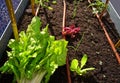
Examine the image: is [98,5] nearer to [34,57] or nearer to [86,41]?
[86,41]

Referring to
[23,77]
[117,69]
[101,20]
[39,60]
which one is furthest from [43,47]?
[101,20]

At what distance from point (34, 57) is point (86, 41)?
2.73 feet

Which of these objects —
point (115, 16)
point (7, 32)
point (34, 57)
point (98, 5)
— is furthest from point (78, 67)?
point (98, 5)

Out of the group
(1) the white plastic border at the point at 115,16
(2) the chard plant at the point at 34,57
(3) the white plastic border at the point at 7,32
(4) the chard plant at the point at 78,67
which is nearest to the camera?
(2) the chard plant at the point at 34,57

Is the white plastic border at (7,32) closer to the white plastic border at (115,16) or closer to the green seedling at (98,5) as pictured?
the green seedling at (98,5)

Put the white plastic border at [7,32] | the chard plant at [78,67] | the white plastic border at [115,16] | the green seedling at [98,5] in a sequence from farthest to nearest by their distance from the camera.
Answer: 1. the green seedling at [98,5]
2. the white plastic border at [115,16]
3. the white plastic border at [7,32]
4. the chard plant at [78,67]

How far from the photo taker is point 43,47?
6.35ft

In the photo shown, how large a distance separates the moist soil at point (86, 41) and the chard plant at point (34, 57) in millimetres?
199

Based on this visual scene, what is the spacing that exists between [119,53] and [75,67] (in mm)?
612

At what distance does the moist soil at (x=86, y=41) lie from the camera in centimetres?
214

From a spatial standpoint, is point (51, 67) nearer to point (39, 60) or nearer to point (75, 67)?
point (39, 60)

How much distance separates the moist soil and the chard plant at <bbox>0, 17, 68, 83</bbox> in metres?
0.20

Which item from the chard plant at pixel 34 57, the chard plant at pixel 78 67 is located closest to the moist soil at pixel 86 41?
the chard plant at pixel 78 67

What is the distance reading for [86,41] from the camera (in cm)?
256
